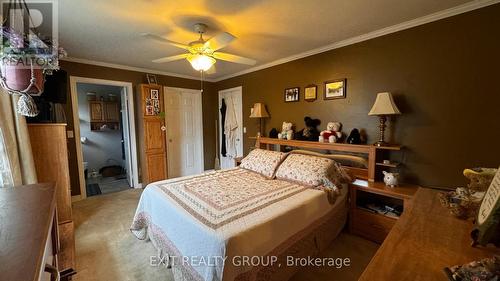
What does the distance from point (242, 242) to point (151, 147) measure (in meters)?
3.21

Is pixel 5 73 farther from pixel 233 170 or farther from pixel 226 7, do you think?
pixel 233 170

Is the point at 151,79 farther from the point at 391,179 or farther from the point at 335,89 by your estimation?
the point at 391,179

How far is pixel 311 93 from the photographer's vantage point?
315 cm

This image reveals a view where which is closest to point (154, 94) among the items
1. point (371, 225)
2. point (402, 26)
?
point (402, 26)

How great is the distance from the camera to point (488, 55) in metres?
1.87

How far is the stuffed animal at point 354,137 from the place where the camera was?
260 cm

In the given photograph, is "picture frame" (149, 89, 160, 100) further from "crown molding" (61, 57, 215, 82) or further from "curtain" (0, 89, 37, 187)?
"curtain" (0, 89, 37, 187)

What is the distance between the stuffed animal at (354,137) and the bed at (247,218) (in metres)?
0.44

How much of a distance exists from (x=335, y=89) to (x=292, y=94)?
724 millimetres

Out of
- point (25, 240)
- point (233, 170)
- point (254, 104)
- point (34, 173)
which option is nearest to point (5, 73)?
point (25, 240)

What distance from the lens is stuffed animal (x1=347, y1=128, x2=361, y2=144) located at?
260 cm

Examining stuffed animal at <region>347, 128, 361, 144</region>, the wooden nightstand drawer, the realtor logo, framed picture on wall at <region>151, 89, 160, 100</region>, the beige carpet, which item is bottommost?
the beige carpet

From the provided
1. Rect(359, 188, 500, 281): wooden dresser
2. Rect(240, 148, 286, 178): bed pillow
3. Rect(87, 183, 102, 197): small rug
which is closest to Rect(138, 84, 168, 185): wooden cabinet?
Rect(87, 183, 102, 197): small rug

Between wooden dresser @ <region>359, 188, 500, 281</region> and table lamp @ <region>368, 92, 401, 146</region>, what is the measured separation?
135 centimetres
